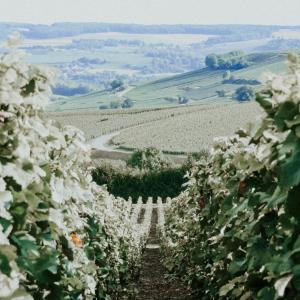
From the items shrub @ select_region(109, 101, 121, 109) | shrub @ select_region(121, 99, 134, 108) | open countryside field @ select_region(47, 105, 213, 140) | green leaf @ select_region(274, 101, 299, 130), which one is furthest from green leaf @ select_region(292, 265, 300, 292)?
shrub @ select_region(121, 99, 134, 108)

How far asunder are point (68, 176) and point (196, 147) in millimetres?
77267

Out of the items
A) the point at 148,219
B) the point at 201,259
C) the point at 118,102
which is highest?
the point at 201,259

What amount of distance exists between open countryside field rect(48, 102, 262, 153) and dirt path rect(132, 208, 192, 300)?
54540 mm

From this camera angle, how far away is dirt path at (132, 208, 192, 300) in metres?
15.7

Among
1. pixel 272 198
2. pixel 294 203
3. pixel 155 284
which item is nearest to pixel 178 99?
pixel 155 284

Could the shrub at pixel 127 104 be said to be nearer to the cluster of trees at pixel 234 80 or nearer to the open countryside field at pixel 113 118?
the cluster of trees at pixel 234 80

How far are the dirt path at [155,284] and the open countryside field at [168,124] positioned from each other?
179ft

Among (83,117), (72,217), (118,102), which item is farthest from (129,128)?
(72,217)

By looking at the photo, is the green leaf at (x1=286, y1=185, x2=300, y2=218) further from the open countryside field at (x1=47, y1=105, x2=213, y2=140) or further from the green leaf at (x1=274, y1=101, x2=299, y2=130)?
the open countryside field at (x1=47, y1=105, x2=213, y2=140)

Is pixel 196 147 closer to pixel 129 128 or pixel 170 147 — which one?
pixel 170 147

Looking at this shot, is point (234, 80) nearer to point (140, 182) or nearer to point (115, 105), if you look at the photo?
point (115, 105)

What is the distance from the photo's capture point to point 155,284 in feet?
60.9

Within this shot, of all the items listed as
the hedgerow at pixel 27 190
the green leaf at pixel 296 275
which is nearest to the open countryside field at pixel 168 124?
the hedgerow at pixel 27 190

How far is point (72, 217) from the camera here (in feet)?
18.7
